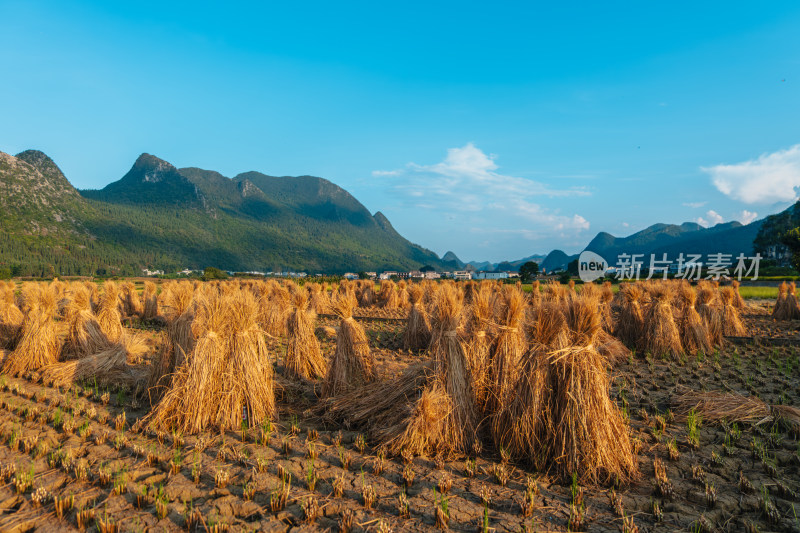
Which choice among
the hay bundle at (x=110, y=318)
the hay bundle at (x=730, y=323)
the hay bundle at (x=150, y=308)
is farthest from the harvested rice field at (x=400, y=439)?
the hay bundle at (x=150, y=308)

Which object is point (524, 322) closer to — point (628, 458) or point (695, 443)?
point (628, 458)

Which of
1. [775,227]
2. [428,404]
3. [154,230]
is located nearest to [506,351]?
[428,404]

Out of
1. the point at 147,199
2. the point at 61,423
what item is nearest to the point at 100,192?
the point at 147,199

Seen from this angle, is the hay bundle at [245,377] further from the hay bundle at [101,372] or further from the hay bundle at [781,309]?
the hay bundle at [781,309]

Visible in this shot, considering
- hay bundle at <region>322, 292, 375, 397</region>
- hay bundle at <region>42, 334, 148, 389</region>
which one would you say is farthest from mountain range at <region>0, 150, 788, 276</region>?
hay bundle at <region>322, 292, 375, 397</region>

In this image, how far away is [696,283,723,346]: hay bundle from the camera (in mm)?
11133

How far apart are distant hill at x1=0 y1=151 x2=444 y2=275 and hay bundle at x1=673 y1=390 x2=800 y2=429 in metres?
88.7

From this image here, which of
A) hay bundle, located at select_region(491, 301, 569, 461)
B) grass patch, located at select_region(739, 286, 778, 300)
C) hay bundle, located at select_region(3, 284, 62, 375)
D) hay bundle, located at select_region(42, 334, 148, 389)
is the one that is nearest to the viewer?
hay bundle, located at select_region(491, 301, 569, 461)

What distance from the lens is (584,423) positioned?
391 centimetres

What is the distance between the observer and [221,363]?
561 cm

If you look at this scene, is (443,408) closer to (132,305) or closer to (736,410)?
(736,410)

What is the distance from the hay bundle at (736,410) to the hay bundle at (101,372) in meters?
9.10

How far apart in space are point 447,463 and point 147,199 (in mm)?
182267

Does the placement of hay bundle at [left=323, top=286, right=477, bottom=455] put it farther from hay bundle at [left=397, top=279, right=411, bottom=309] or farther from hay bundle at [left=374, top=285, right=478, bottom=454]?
hay bundle at [left=397, top=279, right=411, bottom=309]
